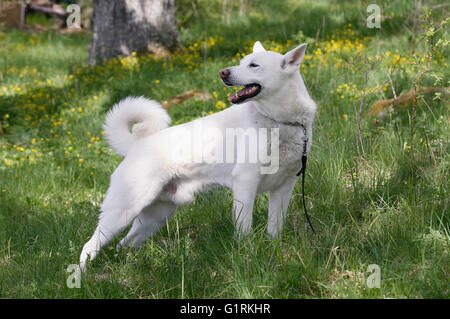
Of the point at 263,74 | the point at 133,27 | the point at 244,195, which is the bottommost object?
the point at 244,195

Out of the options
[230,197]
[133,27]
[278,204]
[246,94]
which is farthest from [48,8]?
[278,204]

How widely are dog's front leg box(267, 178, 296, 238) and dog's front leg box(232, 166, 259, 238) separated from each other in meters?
0.25

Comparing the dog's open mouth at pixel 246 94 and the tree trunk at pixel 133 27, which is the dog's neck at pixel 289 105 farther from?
the tree trunk at pixel 133 27

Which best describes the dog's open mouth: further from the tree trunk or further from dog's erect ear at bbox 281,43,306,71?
the tree trunk

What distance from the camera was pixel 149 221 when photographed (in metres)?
3.62

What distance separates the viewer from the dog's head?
9.97ft

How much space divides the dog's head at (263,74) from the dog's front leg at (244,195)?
0.46m

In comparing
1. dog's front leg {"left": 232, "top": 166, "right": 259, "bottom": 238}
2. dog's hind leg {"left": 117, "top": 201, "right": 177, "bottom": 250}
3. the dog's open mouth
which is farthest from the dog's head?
dog's hind leg {"left": 117, "top": 201, "right": 177, "bottom": 250}

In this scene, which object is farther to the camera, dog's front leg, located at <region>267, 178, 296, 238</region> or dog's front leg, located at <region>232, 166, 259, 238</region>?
dog's front leg, located at <region>267, 178, 296, 238</region>

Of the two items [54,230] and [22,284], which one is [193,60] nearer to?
[54,230]

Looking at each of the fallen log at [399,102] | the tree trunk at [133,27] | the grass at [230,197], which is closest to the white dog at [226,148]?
the grass at [230,197]

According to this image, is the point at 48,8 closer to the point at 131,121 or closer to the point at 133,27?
the point at 133,27

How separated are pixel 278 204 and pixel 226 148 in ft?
1.74

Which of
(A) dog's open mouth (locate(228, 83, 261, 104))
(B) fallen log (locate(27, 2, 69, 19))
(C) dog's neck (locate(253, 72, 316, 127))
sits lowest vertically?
(B) fallen log (locate(27, 2, 69, 19))
